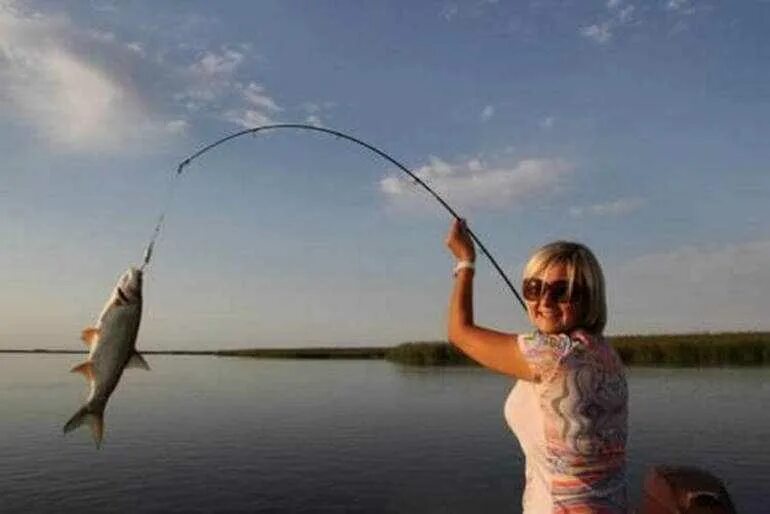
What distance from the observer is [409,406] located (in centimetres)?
3747

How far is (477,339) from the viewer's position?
3543 millimetres

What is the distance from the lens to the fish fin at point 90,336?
193 inches

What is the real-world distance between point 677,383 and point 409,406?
A: 1552 centimetres

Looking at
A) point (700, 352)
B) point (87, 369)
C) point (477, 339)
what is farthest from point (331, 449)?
point (700, 352)

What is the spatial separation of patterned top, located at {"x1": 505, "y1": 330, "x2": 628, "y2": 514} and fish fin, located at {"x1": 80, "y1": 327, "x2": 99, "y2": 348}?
2660 millimetres

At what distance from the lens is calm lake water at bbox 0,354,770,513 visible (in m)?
19.6

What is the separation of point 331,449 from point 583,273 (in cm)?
2366

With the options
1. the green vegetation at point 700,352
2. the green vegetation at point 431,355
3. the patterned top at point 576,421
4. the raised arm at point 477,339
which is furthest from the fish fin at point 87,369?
the green vegetation at point 431,355

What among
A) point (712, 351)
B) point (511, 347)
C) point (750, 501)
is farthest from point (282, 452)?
point (712, 351)

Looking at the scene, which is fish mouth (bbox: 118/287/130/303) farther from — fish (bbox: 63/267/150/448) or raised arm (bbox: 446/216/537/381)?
raised arm (bbox: 446/216/537/381)

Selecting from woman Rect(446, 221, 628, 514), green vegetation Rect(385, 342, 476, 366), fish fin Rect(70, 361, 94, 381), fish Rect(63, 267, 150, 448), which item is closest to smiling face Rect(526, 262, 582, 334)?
woman Rect(446, 221, 628, 514)

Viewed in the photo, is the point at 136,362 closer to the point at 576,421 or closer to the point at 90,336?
the point at 90,336

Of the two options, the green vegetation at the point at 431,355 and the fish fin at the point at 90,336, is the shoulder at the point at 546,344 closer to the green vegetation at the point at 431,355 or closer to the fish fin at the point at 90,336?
the fish fin at the point at 90,336

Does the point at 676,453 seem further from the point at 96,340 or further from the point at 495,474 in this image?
the point at 96,340
